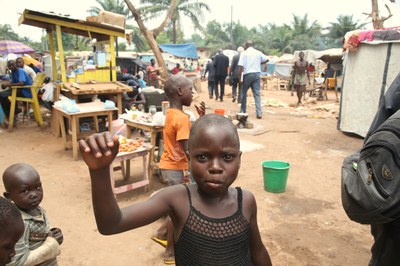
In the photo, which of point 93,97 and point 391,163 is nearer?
point 391,163

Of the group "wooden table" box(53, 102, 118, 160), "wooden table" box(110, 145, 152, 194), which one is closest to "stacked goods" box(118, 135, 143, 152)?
"wooden table" box(110, 145, 152, 194)

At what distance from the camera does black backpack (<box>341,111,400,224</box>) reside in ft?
4.41

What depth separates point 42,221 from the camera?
194 centimetres

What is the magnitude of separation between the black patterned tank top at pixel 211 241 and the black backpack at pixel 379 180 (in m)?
0.54

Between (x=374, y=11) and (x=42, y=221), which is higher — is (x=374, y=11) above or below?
above

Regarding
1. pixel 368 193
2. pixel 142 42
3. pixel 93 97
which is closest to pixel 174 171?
pixel 368 193

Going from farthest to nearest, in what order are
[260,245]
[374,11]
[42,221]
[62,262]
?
[374,11] → [62,262] → [42,221] → [260,245]

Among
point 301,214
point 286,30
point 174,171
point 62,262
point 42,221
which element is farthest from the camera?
point 286,30

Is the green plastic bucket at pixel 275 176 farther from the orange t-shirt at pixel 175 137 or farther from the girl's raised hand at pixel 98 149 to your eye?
the girl's raised hand at pixel 98 149

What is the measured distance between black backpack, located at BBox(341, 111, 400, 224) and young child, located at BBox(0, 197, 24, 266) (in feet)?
4.83

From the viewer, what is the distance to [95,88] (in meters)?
7.27

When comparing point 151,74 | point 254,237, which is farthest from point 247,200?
point 151,74

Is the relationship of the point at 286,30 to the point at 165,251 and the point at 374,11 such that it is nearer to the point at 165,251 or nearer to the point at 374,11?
the point at 374,11

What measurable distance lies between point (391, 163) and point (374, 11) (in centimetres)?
1030
